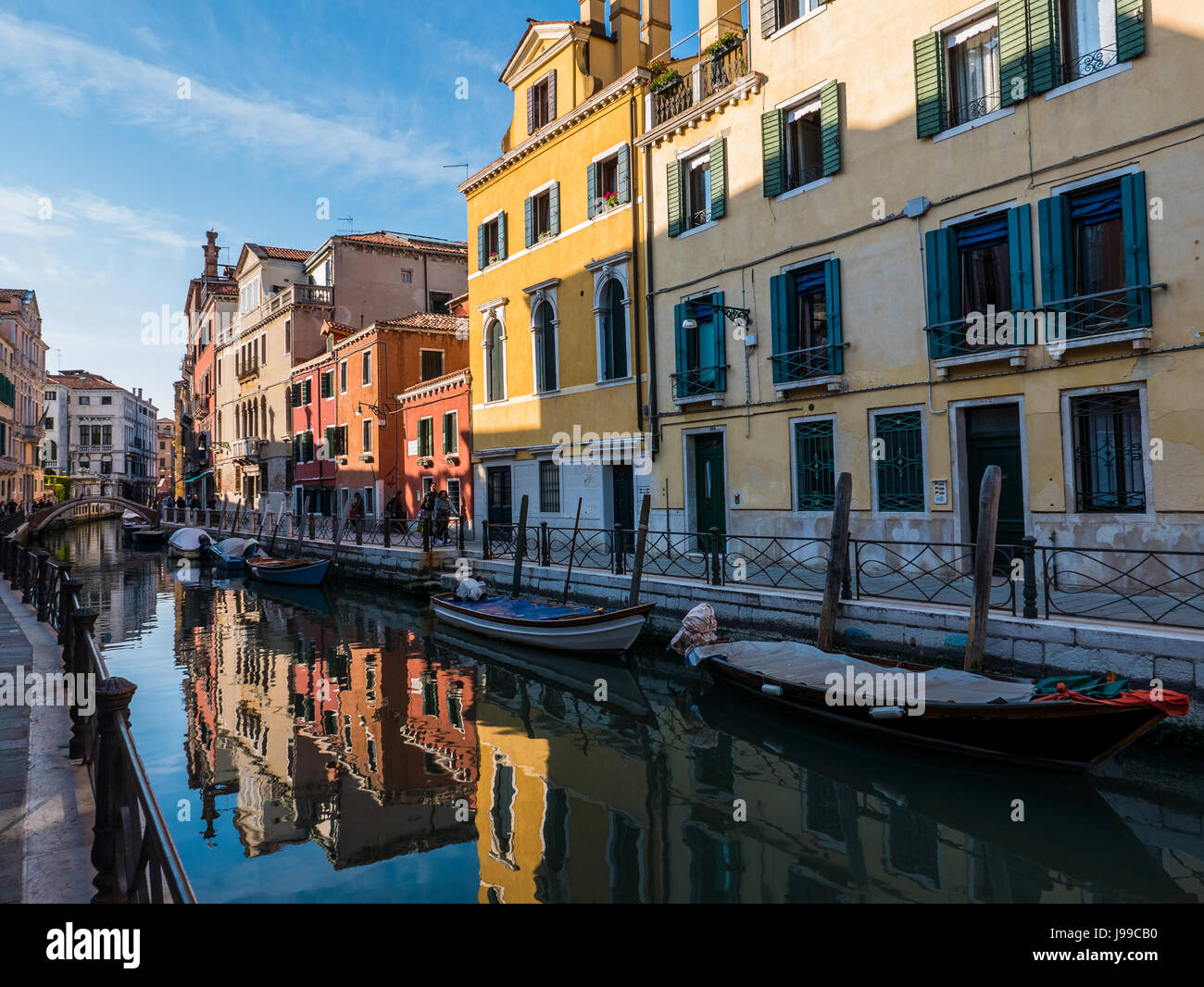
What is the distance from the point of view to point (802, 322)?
Answer: 571 inches

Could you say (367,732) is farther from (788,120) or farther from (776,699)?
(788,120)

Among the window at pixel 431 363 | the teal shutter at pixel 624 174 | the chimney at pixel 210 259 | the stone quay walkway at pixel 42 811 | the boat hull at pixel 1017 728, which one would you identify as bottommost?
the boat hull at pixel 1017 728

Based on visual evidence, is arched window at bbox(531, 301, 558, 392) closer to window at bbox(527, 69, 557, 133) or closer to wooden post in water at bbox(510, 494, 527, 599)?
window at bbox(527, 69, 557, 133)

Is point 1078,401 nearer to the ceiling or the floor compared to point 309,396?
nearer to the floor

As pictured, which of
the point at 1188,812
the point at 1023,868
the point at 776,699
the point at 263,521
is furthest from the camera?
the point at 263,521

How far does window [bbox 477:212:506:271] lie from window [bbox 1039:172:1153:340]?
13.9 metres

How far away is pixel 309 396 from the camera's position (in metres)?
35.3

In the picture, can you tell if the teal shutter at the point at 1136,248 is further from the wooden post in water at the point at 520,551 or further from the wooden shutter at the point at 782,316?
the wooden post in water at the point at 520,551

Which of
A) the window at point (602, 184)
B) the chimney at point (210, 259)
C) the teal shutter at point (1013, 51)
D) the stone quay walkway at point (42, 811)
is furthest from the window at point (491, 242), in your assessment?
the chimney at point (210, 259)

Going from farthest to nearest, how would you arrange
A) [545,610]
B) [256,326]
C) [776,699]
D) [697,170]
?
[256,326] < [697,170] < [545,610] < [776,699]

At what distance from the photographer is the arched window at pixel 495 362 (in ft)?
72.0

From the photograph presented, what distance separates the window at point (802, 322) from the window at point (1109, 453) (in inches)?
156

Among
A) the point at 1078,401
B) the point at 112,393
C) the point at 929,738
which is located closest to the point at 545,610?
the point at 929,738

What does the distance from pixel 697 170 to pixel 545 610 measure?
9.11m
